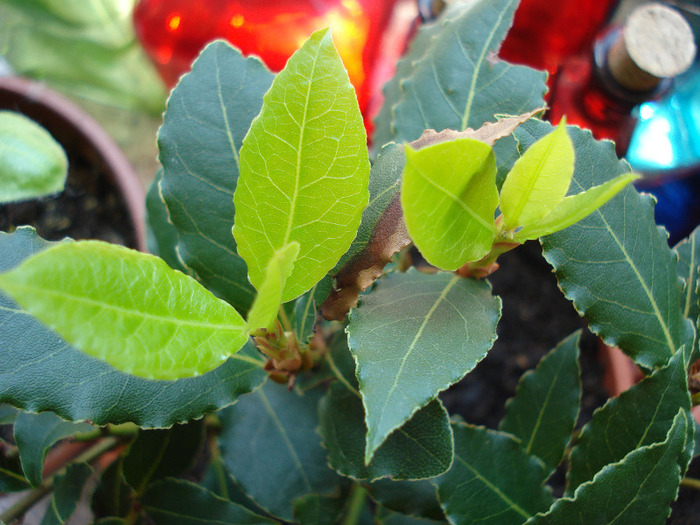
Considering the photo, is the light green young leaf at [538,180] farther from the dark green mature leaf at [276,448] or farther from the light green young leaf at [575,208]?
the dark green mature leaf at [276,448]

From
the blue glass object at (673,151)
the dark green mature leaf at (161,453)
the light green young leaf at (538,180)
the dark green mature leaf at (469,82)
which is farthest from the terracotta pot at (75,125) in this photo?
the blue glass object at (673,151)

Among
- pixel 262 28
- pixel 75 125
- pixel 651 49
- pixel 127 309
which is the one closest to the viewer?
pixel 127 309

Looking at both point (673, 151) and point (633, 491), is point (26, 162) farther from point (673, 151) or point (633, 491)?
point (673, 151)

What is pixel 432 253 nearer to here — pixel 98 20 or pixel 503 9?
pixel 503 9

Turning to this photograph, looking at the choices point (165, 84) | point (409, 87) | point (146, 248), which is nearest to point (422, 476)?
point (409, 87)

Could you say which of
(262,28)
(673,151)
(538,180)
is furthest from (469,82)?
(673,151)
